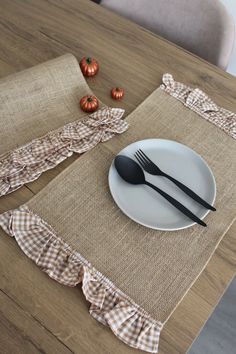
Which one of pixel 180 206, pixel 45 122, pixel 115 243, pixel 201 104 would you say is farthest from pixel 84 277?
pixel 201 104

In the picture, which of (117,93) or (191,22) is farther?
(191,22)

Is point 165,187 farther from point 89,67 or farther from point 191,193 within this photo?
point 89,67

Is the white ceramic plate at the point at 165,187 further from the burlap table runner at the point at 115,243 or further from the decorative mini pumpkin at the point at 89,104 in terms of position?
the decorative mini pumpkin at the point at 89,104

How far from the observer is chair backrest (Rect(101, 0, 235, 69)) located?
950 mm

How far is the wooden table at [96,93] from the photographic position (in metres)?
0.50

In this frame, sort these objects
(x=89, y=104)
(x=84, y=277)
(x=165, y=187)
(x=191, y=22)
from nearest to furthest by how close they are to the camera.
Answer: (x=84, y=277)
(x=165, y=187)
(x=89, y=104)
(x=191, y=22)

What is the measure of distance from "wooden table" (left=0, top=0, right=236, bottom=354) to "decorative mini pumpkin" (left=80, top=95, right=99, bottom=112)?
0.04 meters

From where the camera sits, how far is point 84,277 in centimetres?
53

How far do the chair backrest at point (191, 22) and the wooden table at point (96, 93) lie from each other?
0.11 meters

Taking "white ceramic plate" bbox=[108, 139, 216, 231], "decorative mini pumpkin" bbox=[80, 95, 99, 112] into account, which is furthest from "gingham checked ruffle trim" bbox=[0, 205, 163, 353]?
"decorative mini pumpkin" bbox=[80, 95, 99, 112]

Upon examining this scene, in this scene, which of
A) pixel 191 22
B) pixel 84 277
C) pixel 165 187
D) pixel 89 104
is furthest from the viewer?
pixel 191 22

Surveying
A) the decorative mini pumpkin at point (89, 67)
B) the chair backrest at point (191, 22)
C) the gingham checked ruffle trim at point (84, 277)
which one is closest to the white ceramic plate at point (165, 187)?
the gingham checked ruffle trim at point (84, 277)

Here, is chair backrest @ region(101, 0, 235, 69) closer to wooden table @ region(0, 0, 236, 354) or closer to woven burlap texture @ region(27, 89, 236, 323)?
wooden table @ region(0, 0, 236, 354)

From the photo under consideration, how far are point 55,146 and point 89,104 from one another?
0.40ft
